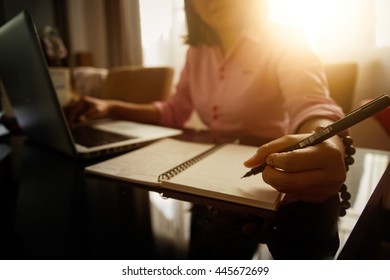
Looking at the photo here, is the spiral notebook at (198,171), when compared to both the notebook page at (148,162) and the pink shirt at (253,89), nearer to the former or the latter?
the notebook page at (148,162)

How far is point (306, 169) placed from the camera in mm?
262

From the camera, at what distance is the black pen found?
242 millimetres

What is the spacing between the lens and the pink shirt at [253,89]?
1.53 feet

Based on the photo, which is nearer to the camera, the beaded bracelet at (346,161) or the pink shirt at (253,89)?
the beaded bracelet at (346,161)

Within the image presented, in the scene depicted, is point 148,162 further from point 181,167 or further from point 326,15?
point 326,15

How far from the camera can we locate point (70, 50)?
2400 millimetres

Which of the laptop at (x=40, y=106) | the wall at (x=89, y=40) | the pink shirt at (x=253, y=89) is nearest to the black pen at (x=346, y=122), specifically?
the pink shirt at (x=253, y=89)

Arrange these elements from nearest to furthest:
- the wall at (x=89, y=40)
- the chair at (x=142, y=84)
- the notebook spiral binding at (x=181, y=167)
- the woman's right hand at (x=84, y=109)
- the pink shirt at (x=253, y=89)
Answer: the notebook spiral binding at (x=181, y=167), the pink shirt at (x=253, y=89), the woman's right hand at (x=84, y=109), the chair at (x=142, y=84), the wall at (x=89, y=40)

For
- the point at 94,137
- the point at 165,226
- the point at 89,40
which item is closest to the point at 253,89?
the point at 94,137

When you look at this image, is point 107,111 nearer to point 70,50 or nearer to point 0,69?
point 0,69

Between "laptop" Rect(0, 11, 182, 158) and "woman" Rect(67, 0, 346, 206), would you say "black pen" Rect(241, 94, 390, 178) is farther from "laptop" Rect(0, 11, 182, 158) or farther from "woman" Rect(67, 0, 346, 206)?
"laptop" Rect(0, 11, 182, 158)

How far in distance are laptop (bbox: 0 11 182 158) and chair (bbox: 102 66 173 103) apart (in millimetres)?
688

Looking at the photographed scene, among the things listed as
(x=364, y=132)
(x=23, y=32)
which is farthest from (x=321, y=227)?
(x=23, y=32)

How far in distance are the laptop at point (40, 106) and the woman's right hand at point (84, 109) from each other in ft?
0.12
